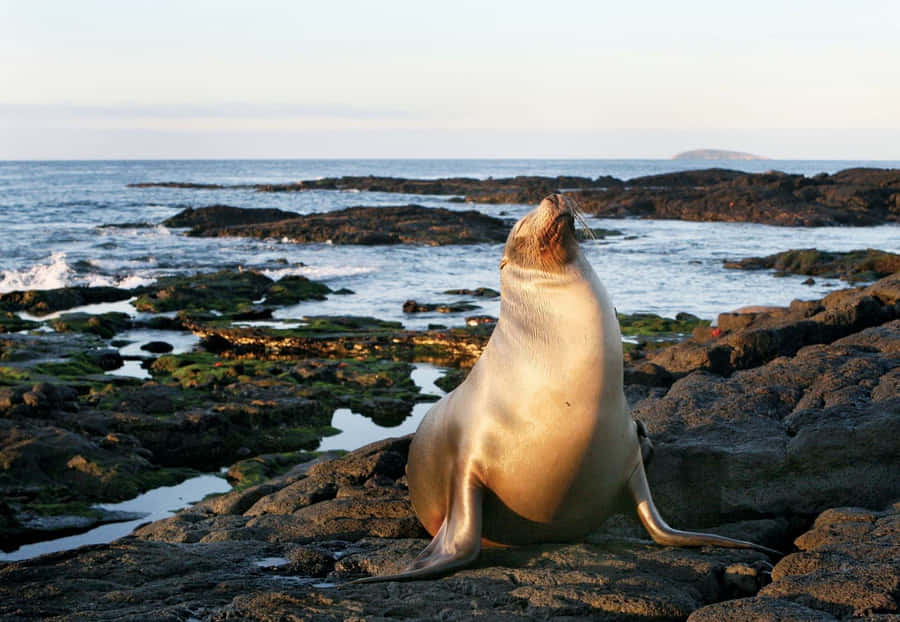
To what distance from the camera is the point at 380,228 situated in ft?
149

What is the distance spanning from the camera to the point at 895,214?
55375 millimetres

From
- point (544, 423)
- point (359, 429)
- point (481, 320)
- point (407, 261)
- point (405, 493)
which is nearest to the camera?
point (544, 423)

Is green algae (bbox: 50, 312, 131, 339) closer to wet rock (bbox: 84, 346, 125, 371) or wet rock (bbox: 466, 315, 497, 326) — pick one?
wet rock (bbox: 84, 346, 125, 371)

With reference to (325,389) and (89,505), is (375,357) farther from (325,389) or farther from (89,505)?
(89,505)

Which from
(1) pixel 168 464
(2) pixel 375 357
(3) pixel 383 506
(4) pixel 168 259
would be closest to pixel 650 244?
(4) pixel 168 259

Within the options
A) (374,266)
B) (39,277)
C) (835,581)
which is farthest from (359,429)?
(39,277)

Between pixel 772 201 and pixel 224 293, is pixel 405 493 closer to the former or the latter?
pixel 224 293

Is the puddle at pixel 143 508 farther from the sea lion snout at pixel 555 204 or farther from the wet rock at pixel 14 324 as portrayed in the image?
the wet rock at pixel 14 324

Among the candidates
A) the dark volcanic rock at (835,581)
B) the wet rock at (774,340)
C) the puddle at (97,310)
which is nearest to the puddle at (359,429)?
the wet rock at (774,340)

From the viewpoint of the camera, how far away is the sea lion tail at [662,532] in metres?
4.93

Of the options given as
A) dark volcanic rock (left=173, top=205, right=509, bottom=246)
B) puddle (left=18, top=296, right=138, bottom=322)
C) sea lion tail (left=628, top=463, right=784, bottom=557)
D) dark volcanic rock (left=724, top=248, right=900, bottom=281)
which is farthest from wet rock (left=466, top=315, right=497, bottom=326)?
dark volcanic rock (left=173, top=205, right=509, bottom=246)

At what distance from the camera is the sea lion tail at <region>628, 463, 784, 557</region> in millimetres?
4926

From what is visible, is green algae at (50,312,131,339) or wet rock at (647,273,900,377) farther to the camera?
green algae at (50,312,131,339)

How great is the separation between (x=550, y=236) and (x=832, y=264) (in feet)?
90.7
